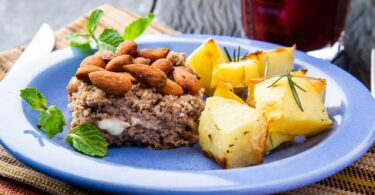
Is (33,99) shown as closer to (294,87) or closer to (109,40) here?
(109,40)

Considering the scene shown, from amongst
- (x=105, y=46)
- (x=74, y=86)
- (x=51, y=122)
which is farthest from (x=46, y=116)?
(x=105, y=46)

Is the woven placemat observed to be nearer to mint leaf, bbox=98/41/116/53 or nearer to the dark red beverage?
mint leaf, bbox=98/41/116/53

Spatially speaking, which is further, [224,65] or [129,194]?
[224,65]

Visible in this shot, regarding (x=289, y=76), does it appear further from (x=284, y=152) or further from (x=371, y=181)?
(x=371, y=181)

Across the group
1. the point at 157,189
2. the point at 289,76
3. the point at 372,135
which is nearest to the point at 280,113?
the point at 289,76

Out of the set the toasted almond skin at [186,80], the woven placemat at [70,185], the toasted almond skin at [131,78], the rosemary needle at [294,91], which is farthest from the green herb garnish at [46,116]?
the rosemary needle at [294,91]

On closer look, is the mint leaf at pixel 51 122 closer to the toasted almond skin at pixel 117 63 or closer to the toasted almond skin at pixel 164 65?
the toasted almond skin at pixel 117 63
